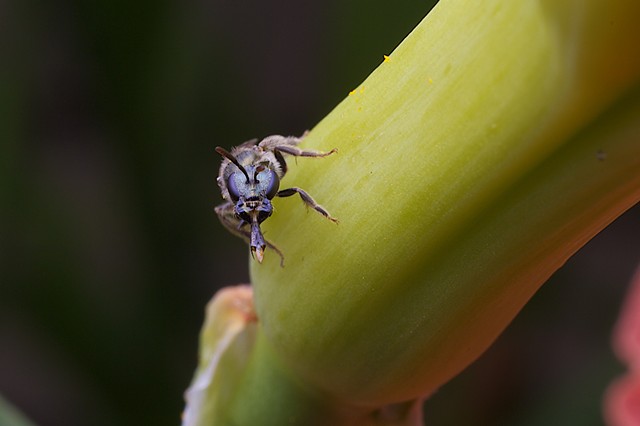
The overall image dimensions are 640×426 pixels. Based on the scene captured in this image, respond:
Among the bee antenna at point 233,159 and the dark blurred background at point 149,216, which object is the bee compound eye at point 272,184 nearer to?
the bee antenna at point 233,159

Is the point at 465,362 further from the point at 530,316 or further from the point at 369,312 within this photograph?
the point at 530,316

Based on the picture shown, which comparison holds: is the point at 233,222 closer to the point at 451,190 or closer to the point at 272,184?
the point at 272,184

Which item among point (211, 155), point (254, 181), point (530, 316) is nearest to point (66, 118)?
point (211, 155)

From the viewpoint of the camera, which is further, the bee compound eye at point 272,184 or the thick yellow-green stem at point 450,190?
the bee compound eye at point 272,184

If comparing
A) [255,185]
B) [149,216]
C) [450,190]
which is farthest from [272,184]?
[149,216]

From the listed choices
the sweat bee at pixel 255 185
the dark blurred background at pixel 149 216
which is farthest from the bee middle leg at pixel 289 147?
the dark blurred background at pixel 149 216
